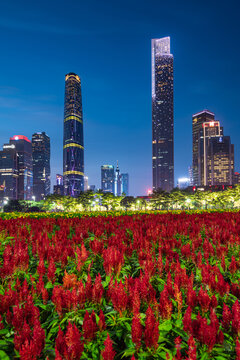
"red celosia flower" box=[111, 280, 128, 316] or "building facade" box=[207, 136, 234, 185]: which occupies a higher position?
"building facade" box=[207, 136, 234, 185]

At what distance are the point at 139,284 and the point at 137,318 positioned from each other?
616mm

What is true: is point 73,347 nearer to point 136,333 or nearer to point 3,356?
point 136,333

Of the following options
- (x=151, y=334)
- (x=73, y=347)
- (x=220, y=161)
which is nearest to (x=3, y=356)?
(x=73, y=347)

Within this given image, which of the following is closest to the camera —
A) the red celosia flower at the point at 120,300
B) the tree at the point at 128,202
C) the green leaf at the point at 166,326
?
the green leaf at the point at 166,326

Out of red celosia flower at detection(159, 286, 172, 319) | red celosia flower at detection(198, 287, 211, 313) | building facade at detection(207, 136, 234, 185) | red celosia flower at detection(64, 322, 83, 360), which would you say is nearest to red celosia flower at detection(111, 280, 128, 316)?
red celosia flower at detection(159, 286, 172, 319)

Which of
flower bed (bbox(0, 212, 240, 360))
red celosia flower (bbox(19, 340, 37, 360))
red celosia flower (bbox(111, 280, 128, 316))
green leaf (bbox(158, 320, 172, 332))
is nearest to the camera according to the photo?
red celosia flower (bbox(19, 340, 37, 360))

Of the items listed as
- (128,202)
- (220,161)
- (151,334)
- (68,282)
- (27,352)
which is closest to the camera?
(27,352)

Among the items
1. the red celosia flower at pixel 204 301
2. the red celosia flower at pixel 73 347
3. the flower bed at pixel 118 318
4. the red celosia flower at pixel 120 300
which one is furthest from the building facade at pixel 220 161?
the red celosia flower at pixel 73 347

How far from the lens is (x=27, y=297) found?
221cm

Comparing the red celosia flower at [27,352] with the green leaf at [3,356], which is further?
the green leaf at [3,356]

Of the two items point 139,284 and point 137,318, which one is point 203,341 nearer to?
point 137,318

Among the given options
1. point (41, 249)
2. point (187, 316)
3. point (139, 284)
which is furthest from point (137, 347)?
point (41, 249)

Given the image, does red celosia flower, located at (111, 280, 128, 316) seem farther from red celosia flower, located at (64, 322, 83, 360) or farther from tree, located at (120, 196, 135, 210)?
tree, located at (120, 196, 135, 210)

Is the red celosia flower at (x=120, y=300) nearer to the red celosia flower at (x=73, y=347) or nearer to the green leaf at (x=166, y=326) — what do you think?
the green leaf at (x=166, y=326)
